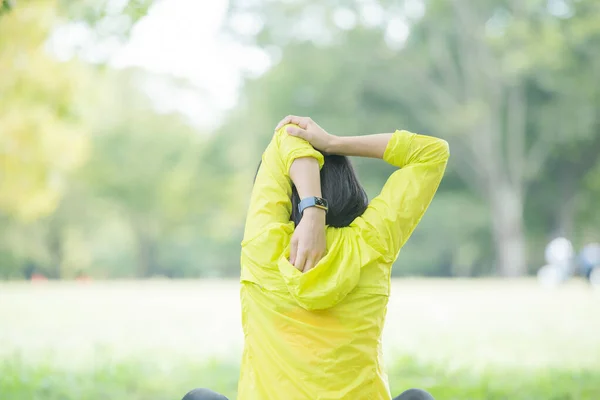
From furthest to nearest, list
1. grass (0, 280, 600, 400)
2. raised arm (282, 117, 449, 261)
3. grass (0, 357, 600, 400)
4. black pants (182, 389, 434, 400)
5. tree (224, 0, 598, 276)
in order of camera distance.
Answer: tree (224, 0, 598, 276)
grass (0, 280, 600, 400)
grass (0, 357, 600, 400)
black pants (182, 389, 434, 400)
raised arm (282, 117, 449, 261)

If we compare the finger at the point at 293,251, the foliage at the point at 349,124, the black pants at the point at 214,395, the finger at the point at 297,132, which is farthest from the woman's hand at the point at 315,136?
the foliage at the point at 349,124

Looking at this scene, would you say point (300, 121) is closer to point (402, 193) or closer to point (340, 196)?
point (340, 196)

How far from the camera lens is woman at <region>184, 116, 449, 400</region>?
2160 mm

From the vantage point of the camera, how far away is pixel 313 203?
7.11 feet

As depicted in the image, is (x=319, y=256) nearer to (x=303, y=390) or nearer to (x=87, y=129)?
(x=303, y=390)

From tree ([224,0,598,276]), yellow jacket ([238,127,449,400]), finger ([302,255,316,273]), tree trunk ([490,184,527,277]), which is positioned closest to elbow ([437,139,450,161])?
yellow jacket ([238,127,449,400])

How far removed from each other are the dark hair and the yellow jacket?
4 cm

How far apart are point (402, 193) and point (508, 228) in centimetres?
2526

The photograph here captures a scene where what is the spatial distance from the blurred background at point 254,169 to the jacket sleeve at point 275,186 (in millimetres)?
3591

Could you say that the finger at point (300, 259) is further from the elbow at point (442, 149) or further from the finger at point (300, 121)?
the elbow at point (442, 149)

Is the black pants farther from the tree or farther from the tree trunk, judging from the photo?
the tree trunk

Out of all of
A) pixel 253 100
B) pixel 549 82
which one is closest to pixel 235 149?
pixel 253 100

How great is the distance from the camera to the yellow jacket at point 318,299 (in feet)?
7.13

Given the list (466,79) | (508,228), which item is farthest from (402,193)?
(466,79)
